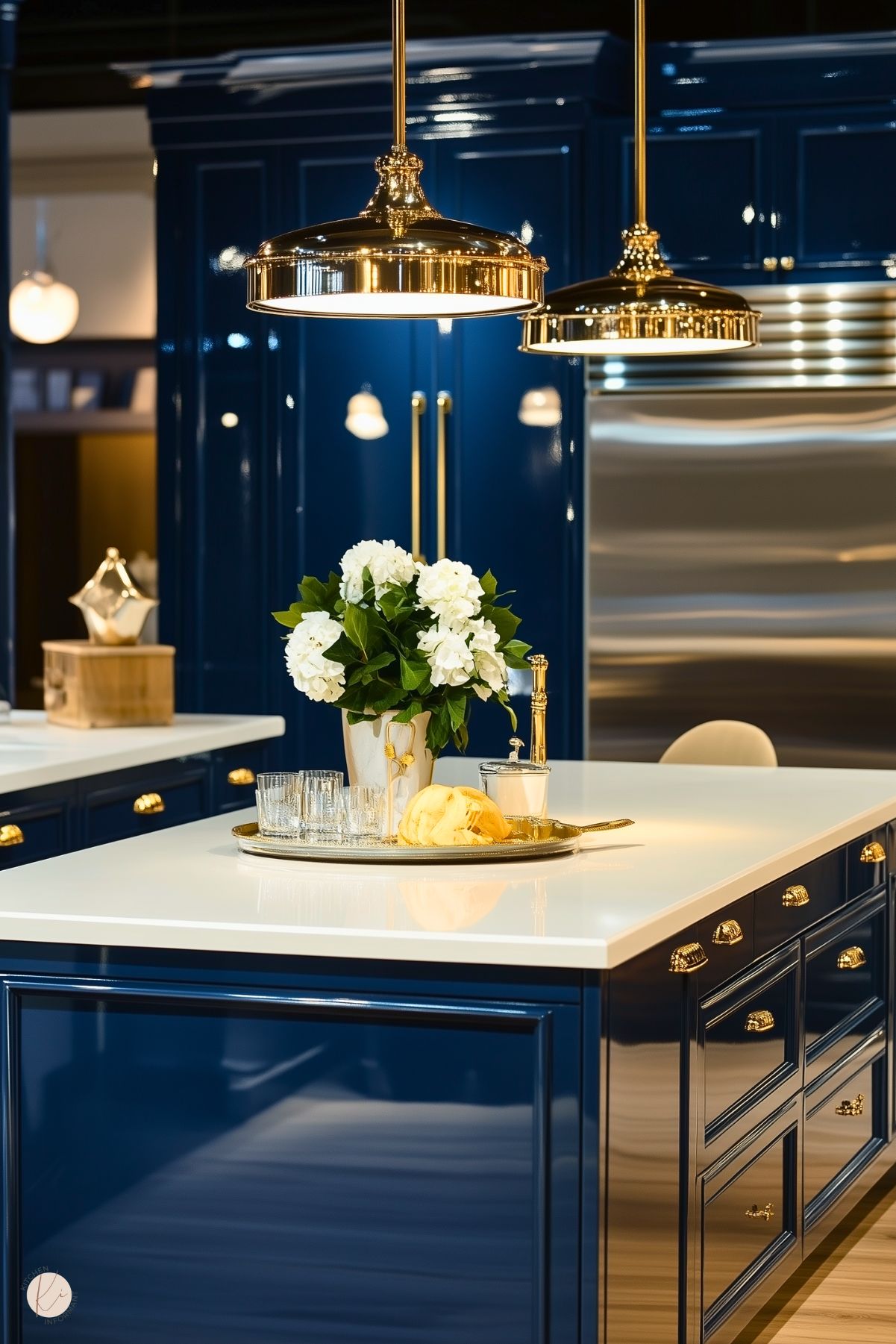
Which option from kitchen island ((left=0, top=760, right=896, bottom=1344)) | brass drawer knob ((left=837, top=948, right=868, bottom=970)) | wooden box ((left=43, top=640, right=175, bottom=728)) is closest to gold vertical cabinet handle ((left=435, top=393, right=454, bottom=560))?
wooden box ((left=43, top=640, right=175, bottom=728))

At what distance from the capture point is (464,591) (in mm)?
2828

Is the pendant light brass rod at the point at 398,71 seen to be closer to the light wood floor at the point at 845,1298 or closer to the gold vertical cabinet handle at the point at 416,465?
the light wood floor at the point at 845,1298

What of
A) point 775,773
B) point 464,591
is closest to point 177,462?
point 775,773

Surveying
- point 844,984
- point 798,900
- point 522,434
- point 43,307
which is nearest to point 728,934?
point 798,900

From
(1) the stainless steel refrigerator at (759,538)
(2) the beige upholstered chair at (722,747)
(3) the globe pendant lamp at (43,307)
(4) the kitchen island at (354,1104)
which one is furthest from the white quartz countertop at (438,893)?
(3) the globe pendant lamp at (43,307)

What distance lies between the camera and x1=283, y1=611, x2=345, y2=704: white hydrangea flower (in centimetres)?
282

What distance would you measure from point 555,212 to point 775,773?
1863mm

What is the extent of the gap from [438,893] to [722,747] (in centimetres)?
184

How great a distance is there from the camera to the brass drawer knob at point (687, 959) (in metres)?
2.44

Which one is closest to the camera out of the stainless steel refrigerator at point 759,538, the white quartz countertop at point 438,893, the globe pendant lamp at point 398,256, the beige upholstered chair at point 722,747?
the white quartz countertop at point 438,893

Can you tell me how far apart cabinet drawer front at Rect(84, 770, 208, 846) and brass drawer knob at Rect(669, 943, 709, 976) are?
163 cm

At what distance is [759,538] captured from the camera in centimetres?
502

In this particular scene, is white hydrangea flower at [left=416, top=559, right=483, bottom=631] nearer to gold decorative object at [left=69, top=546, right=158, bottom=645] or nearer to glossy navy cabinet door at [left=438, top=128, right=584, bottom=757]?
gold decorative object at [left=69, top=546, right=158, bottom=645]

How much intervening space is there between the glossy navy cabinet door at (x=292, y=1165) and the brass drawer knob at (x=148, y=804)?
168 cm
